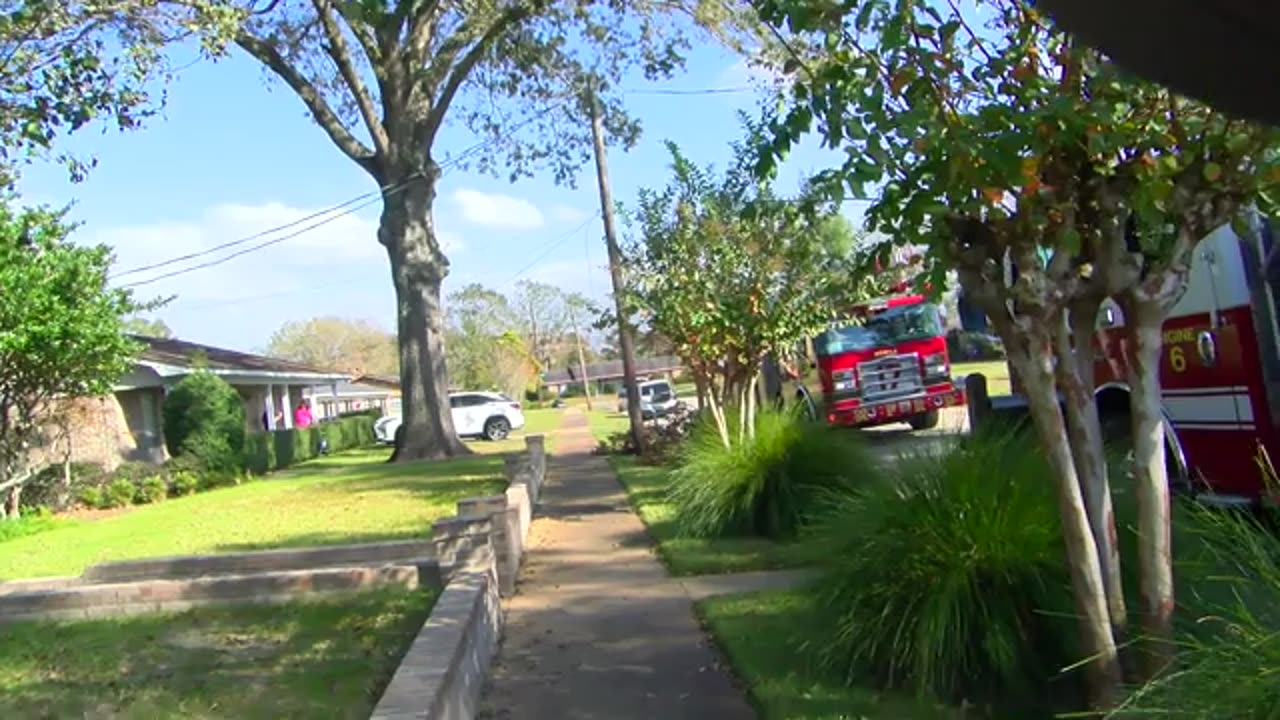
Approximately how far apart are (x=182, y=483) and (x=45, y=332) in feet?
17.6

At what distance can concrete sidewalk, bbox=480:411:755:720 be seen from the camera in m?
6.02

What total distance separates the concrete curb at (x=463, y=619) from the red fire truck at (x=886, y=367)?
9393mm

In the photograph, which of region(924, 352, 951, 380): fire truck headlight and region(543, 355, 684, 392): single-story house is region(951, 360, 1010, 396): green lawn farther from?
region(543, 355, 684, 392): single-story house

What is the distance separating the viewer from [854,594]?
5.71 meters

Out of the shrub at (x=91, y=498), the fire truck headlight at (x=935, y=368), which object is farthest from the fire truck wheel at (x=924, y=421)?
the shrub at (x=91, y=498)

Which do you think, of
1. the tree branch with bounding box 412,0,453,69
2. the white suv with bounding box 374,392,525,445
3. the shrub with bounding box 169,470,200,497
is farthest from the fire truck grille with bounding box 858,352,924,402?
the white suv with bounding box 374,392,525,445

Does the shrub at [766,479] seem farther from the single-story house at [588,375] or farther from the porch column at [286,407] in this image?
the single-story house at [588,375]

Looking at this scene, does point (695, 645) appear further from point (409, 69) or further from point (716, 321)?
point (409, 69)

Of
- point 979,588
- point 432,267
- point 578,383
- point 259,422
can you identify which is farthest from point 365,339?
point 979,588

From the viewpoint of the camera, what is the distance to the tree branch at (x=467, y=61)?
73.2ft

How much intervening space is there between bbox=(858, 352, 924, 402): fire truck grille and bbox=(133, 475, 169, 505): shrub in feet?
41.3

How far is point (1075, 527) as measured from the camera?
4.59m

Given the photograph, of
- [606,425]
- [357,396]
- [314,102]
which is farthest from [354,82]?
[357,396]

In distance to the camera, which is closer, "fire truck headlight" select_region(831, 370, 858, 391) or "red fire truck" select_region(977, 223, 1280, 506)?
"red fire truck" select_region(977, 223, 1280, 506)
